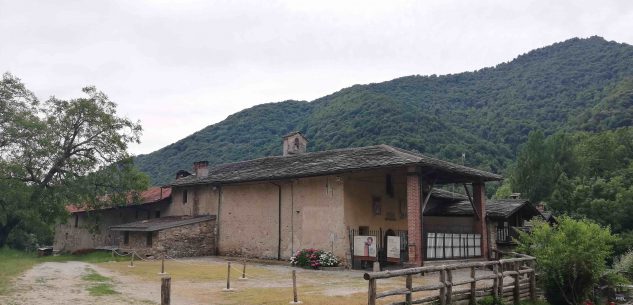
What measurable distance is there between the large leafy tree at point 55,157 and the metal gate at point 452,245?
2092 centimetres

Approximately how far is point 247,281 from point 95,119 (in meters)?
19.5

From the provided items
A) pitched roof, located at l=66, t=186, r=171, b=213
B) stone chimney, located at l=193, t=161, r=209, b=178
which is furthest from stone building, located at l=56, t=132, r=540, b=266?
pitched roof, located at l=66, t=186, r=171, b=213

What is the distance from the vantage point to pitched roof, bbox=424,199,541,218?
85.9 ft

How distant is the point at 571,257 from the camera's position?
15.4 metres

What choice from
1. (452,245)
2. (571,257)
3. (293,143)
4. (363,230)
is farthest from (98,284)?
(293,143)

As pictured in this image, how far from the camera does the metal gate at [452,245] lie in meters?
20.5

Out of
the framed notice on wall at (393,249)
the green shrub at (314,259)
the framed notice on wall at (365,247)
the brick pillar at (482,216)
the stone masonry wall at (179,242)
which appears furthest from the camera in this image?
the stone masonry wall at (179,242)

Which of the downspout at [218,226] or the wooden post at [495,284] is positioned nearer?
the wooden post at [495,284]

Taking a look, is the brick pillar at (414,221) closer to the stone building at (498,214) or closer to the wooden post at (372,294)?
the stone building at (498,214)

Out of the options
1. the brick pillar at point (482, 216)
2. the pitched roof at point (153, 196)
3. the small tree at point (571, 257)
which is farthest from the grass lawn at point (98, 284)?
the brick pillar at point (482, 216)

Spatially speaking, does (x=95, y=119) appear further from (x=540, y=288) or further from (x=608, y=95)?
(x=608, y=95)

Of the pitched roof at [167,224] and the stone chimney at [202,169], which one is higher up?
the stone chimney at [202,169]

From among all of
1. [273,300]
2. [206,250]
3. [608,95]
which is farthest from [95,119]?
[608,95]

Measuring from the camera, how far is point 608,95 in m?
67.0
